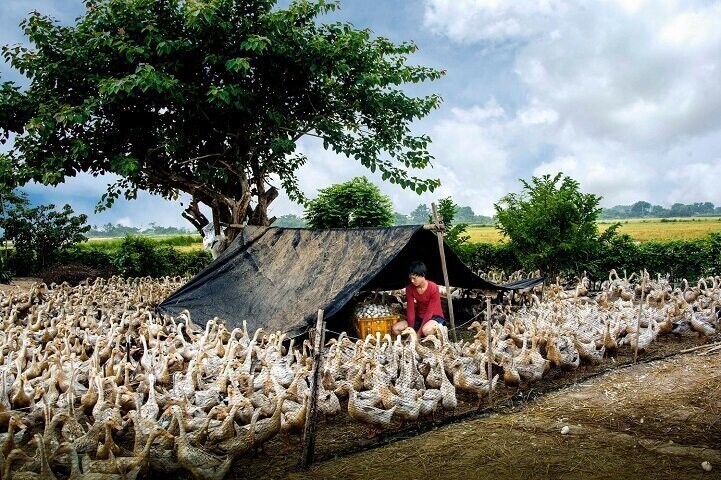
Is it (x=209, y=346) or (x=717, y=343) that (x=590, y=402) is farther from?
(x=209, y=346)

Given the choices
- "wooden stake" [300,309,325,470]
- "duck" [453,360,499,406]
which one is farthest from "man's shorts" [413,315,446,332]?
"wooden stake" [300,309,325,470]

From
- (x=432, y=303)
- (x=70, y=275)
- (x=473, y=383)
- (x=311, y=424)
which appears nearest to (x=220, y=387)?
(x=311, y=424)

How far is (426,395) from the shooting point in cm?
552

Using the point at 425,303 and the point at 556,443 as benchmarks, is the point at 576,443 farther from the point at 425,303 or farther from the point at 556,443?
the point at 425,303

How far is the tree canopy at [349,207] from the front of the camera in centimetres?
1991

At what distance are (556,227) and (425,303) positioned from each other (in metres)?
6.11

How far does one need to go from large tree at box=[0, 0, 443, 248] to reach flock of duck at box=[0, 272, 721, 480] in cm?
607

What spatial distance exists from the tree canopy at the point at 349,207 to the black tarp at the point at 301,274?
8.76 meters

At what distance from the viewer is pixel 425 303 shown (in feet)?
28.3

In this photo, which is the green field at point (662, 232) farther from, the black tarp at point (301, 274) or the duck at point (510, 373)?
the duck at point (510, 373)

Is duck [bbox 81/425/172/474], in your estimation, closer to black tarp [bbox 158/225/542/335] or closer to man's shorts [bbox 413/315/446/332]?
black tarp [bbox 158/225/542/335]

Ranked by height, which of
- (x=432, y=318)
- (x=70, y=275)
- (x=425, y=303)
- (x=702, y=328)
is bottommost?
(x=702, y=328)

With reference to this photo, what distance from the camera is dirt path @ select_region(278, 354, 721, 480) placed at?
4.50 meters


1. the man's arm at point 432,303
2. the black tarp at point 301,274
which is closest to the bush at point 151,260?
the black tarp at point 301,274
